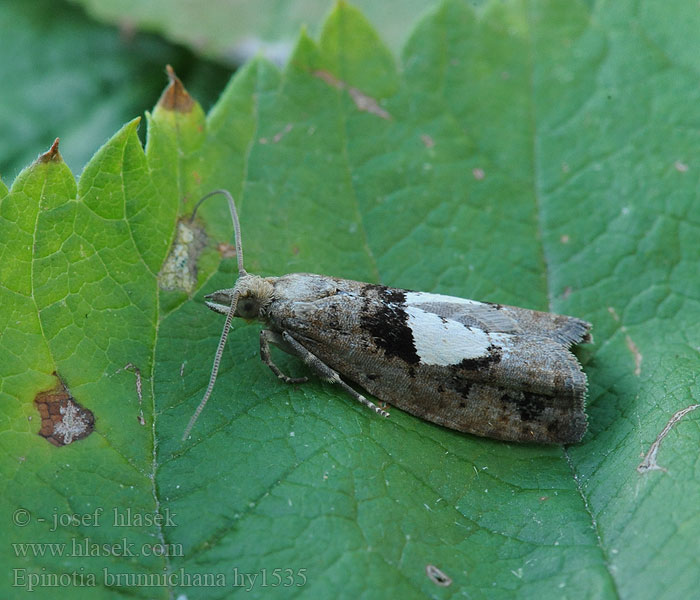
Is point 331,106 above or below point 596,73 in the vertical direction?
below

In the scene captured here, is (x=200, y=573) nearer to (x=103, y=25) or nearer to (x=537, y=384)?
(x=537, y=384)

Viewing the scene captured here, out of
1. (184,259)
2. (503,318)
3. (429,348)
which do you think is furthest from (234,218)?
(503,318)

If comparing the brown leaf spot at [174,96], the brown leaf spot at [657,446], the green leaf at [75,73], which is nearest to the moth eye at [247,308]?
the brown leaf spot at [174,96]

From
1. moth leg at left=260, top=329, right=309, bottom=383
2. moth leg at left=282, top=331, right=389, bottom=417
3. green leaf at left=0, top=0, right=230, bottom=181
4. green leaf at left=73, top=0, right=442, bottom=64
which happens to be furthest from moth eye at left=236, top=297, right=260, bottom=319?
green leaf at left=0, top=0, right=230, bottom=181

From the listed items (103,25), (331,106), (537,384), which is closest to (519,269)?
(537,384)

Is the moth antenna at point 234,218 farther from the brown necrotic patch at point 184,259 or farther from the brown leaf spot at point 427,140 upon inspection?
the brown leaf spot at point 427,140

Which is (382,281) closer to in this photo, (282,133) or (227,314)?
(227,314)
